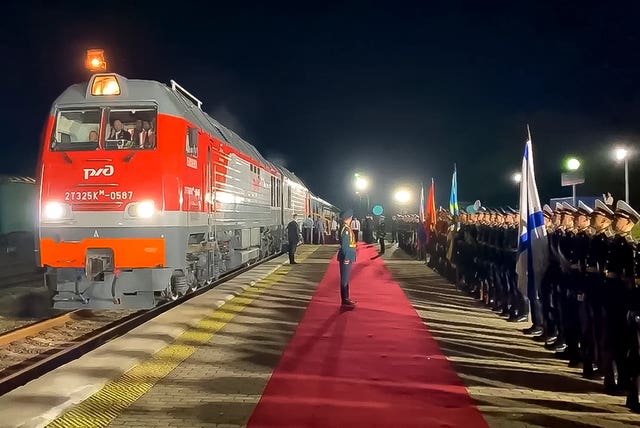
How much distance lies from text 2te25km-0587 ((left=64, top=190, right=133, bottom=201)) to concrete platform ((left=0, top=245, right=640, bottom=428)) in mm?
2039

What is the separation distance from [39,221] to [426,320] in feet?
21.0

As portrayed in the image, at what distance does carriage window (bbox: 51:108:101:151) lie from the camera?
10430 millimetres

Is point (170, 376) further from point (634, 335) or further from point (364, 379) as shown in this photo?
point (634, 335)

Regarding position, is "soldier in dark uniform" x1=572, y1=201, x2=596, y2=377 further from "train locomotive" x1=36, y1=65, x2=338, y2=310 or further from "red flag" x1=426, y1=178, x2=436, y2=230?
"red flag" x1=426, y1=178, x2=436, y2=230

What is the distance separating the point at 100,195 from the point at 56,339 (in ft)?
7.47

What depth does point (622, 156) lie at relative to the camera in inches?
778

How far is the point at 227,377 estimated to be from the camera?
6.84m

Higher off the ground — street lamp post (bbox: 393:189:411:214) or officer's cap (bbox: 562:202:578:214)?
street lamp post (bbox: 393:189:411:214)

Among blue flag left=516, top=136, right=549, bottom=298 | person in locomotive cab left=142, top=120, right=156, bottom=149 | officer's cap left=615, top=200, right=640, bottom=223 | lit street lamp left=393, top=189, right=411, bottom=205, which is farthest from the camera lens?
lit street lamp left=393, top=189, right=411, bottom=205

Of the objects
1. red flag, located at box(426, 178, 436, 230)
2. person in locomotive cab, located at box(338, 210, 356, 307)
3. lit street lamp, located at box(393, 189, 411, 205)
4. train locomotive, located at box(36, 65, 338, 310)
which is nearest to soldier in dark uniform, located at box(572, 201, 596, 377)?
person in locomotive cab, located at box(338, 210, 356, 307)

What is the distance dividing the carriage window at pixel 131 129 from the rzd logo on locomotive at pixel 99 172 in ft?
1.22

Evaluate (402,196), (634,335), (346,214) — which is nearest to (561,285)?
(634,335)

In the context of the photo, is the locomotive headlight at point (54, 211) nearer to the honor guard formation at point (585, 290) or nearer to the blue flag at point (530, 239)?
the blue flag at point (530, 239)

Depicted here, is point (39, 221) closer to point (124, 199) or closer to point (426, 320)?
point (124, 199)
